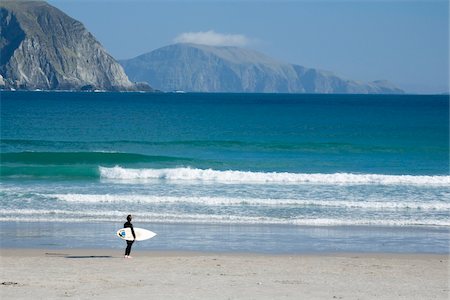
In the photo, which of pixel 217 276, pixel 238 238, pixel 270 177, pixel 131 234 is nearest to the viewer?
pixel 217 276

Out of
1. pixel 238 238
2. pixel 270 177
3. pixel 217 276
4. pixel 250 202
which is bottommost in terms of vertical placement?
pixel 217 276

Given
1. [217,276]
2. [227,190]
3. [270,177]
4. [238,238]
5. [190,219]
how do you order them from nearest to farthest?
[217,276], [238,238], [190,219], [227,190], [270,177]

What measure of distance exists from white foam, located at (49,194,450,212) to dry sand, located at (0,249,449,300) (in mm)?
7378

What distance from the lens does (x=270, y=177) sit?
31.0 metres

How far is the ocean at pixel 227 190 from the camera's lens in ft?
62.1

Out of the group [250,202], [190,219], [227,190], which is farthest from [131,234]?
[227,190]

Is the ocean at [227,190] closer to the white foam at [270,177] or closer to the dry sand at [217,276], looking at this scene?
the white foam at [270,177]

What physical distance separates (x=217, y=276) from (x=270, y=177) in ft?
56.0

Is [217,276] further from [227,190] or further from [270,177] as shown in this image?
[270,177]

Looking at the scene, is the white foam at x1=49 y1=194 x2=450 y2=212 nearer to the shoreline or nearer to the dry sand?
the shoreline

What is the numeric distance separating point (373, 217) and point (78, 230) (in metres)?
8.47

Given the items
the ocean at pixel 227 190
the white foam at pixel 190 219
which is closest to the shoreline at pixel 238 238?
the ocean at pixel 227 190

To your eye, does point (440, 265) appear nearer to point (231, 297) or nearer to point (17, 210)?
point (231, 297)

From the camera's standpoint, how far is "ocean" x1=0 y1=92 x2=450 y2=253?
18922mm
